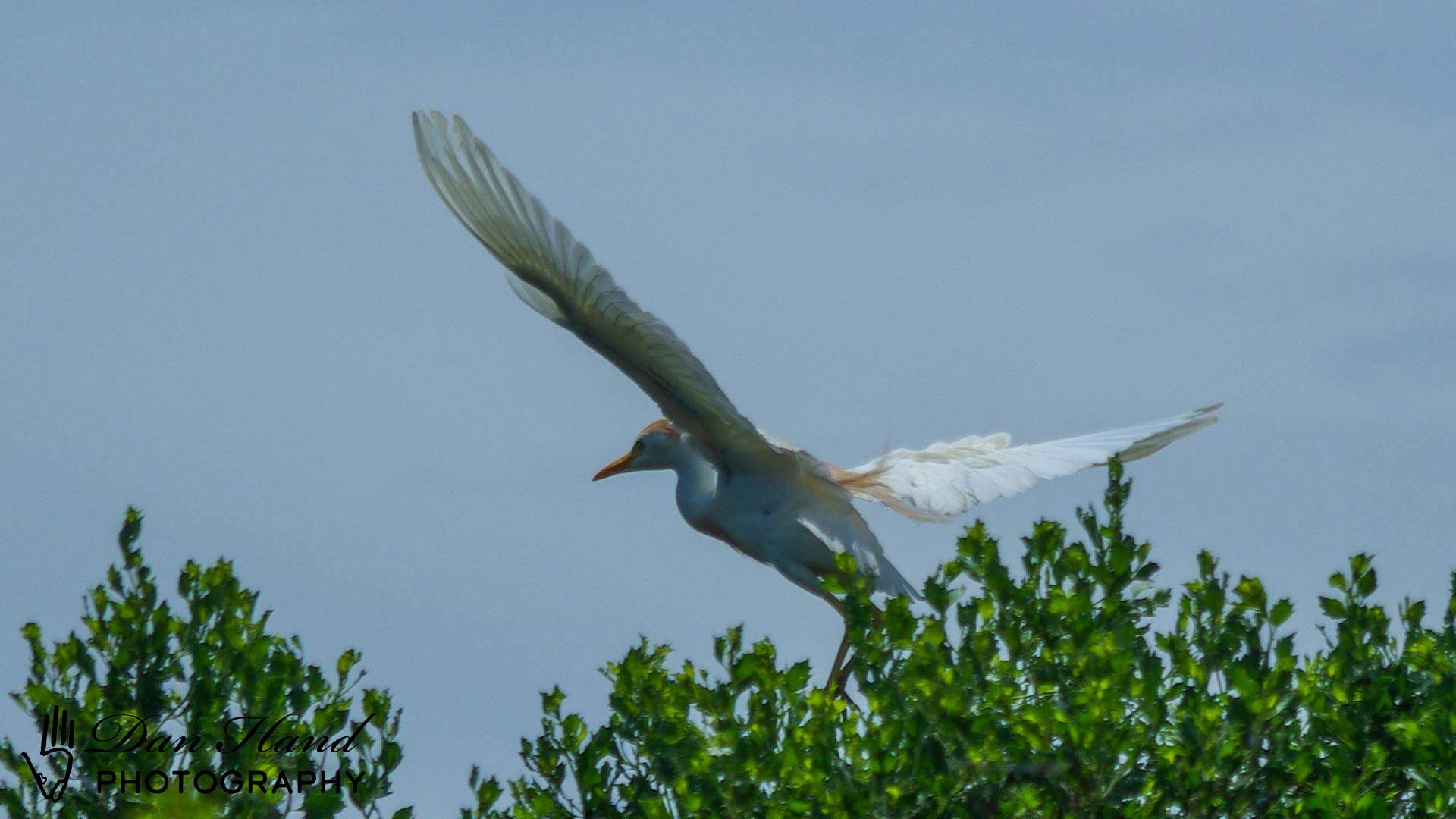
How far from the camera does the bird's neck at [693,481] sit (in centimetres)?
971

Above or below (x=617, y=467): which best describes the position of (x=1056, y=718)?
below

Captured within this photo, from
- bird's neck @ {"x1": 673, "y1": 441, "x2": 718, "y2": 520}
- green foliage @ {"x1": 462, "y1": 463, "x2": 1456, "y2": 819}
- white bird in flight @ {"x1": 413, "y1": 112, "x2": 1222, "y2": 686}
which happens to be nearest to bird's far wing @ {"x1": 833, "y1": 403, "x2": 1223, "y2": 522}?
white bird in flight @ {"x1": 413, "y1": 112, "x2": 1222, "y2": 686}

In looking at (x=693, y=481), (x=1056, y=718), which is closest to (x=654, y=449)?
(x=693, y=481)

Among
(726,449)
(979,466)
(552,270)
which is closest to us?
(552,270)

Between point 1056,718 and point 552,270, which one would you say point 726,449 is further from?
point 1056,718

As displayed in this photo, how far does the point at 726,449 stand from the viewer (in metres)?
9.24

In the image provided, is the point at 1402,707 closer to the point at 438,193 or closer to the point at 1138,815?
the point at 1138,815

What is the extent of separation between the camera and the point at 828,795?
5551 millimetres

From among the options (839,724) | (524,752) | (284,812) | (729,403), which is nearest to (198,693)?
(284,812)

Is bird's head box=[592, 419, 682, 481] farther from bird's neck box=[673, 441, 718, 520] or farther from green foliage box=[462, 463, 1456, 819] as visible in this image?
green foliage box=[462, 463, 1456, 819]

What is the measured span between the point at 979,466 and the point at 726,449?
4.60ft

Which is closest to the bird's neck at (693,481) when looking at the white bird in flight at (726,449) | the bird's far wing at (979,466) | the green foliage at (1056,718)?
the white bird in flight at (726,449)

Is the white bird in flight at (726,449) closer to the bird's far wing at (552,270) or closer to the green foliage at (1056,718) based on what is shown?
the bird's far wing at (552,270)

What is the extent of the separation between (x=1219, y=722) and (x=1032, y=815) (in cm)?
63
